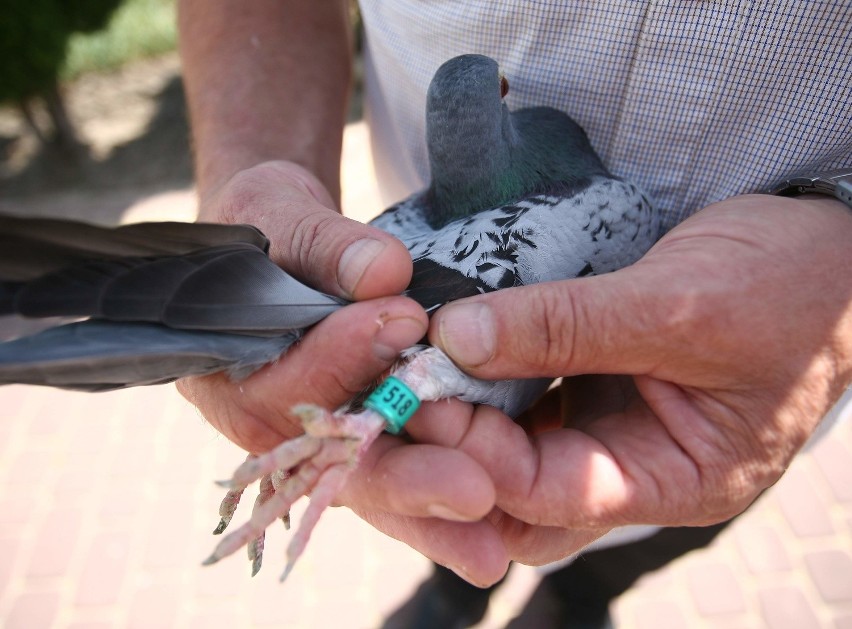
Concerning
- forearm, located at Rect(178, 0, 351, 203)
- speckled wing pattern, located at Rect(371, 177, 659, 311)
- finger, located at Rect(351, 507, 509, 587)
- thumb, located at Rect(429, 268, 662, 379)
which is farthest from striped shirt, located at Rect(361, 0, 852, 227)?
finger, located at Rect(351, 507, 509, 587)

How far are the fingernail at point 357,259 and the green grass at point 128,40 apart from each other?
9609 millimetres

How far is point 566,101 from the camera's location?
227 centimetres

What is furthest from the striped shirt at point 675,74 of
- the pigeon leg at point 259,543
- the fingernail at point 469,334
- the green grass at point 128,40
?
the green grass at point 128,40

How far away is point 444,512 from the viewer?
5.20ft

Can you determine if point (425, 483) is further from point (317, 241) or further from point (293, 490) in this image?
point (317, 241)

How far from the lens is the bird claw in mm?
1615

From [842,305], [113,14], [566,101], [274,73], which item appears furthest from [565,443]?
[113,14]

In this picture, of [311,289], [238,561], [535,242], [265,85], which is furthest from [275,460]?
[238,561]

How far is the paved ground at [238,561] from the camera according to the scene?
3.59 meters

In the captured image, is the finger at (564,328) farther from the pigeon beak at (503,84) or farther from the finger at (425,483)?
the pigeon beak at (503,84)

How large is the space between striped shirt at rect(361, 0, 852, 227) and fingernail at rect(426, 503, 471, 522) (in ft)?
4.23

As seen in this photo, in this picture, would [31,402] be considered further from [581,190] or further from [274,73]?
[581,190]

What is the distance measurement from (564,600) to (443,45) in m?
2.87

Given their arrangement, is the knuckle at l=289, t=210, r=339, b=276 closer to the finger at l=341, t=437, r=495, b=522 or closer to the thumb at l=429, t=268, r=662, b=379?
the thumb at l=429, t=268, r=662, b=379
